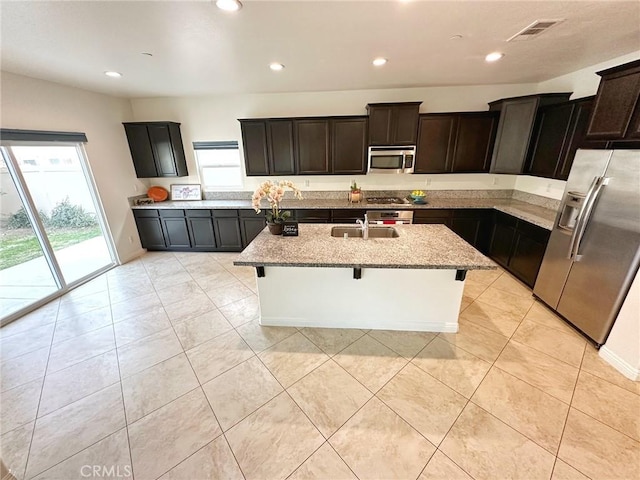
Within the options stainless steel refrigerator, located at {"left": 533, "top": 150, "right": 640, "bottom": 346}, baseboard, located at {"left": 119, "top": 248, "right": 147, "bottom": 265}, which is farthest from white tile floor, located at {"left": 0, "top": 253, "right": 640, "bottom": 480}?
baseboard, located at {"left": 119, "top": 248, "right": 147, "bottom": 265}

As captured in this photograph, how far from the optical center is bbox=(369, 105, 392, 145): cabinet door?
382 centimetres

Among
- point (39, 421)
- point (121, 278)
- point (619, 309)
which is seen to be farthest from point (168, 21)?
point (619, 309)

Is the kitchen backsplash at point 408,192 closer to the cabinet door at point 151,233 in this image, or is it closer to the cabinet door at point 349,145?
the cabinet door at point 349,145

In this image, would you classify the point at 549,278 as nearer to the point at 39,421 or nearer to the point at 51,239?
the point at 39,421

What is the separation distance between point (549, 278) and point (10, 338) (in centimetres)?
577

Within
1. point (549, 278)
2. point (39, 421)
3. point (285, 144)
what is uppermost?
point (285, 144)

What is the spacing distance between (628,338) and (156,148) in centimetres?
638

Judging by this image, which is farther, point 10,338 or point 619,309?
point 10,338

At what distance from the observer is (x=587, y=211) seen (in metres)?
2.20

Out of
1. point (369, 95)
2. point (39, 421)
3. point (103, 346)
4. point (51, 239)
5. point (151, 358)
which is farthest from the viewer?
point (369, 95)

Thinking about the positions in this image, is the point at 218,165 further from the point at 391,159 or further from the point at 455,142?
the point at 455,142

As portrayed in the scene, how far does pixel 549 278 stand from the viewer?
2740 millimetres

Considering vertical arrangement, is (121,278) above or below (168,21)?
below

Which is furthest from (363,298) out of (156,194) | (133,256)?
(156,194)
